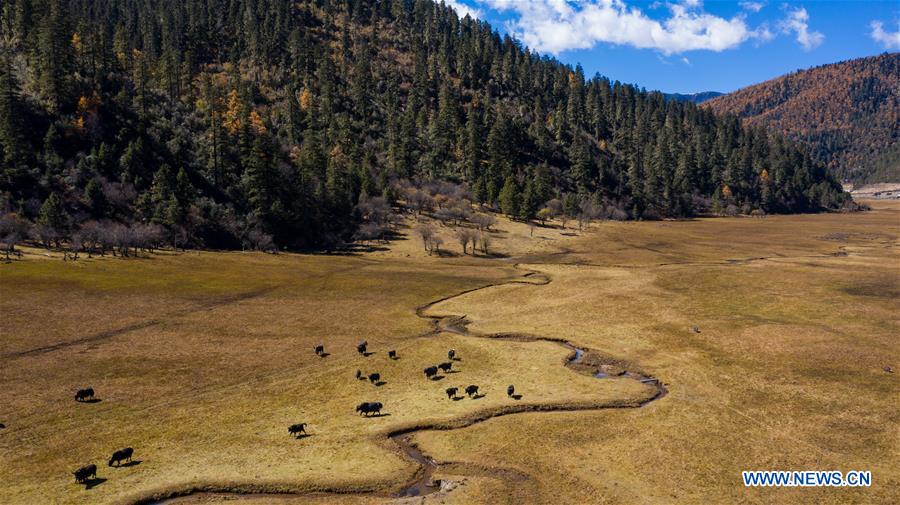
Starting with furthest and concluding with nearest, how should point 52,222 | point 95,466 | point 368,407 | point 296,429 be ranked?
point 52,222 < point 368,407 < point 296,429 < point 95,466

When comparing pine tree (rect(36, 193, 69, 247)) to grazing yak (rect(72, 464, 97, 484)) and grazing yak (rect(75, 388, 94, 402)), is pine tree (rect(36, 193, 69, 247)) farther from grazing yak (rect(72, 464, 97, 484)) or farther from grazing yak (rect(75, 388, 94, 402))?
grazing yak (rect(72, 464, 97, 484))

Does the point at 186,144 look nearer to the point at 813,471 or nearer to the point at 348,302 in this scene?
the point at 348,302

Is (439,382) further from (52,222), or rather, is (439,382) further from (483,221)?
Answer: (483,221)

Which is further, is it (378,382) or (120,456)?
(378,382)

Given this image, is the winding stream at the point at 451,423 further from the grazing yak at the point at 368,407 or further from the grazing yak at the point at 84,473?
the grazing yak at the point at 84,473

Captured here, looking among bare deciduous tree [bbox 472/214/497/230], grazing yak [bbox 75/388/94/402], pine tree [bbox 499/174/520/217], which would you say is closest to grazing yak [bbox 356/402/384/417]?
grazing yak [bbox 75/388/94/402]

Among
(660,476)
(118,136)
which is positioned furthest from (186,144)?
(660,476)

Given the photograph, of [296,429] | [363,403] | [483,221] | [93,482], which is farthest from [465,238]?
[93,482]
